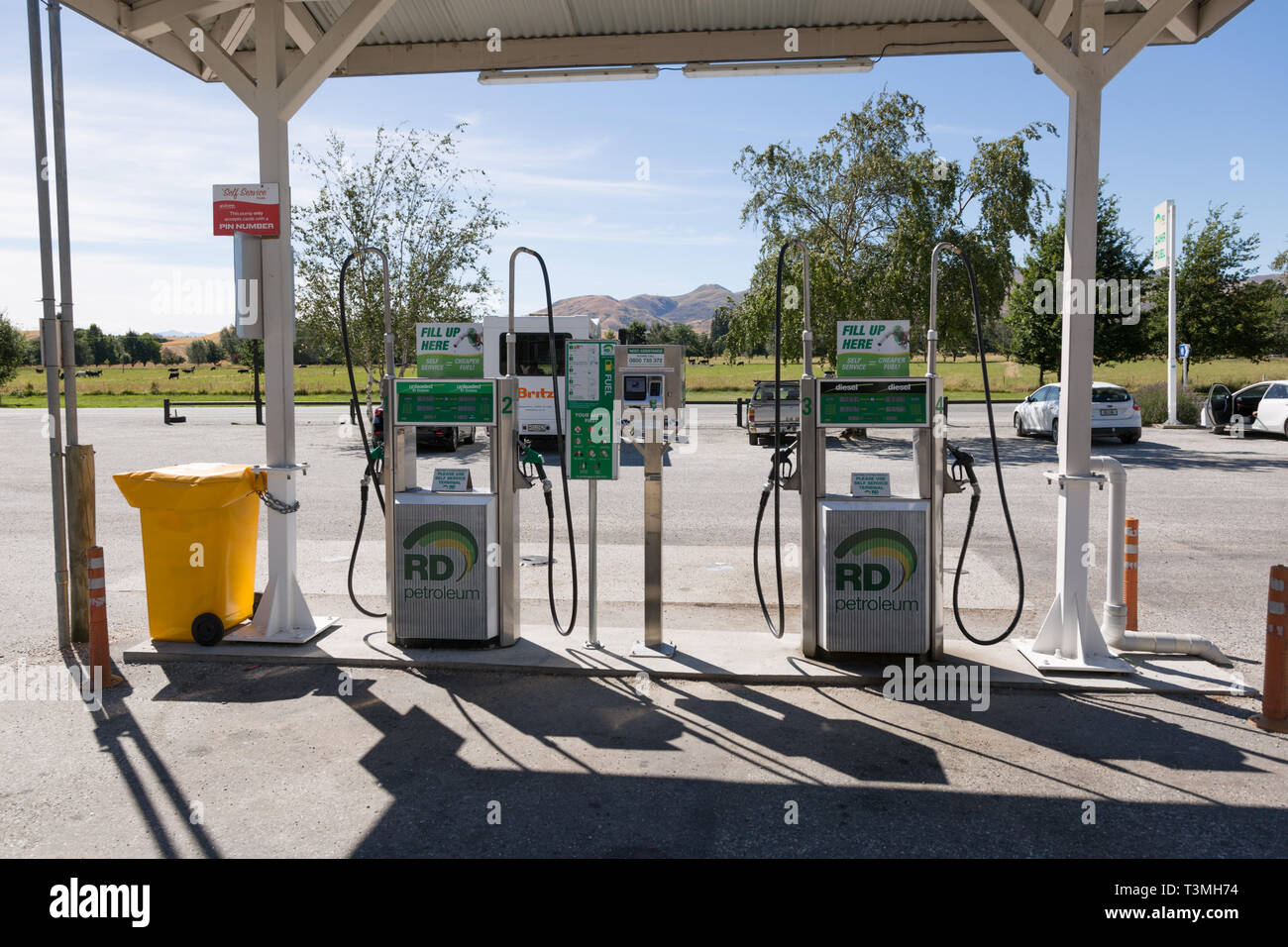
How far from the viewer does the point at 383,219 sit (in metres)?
23.2

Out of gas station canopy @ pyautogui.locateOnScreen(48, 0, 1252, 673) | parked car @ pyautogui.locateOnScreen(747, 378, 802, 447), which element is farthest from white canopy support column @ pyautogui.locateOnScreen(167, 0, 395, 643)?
parked car @ pyautogui.locateOnScreen(747, 378, 802, 447)

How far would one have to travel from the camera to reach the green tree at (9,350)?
161ft

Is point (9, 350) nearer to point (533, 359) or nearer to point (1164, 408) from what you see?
point (533, 359)

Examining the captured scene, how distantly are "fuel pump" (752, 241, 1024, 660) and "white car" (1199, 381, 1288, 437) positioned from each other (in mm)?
19410

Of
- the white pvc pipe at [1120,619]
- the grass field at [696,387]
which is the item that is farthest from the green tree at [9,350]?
the white pvc pipe at [1120,619]

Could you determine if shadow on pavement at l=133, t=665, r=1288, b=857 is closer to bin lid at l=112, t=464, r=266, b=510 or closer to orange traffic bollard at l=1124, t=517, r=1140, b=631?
bin lid at l=112, t=464, r=266, b=510

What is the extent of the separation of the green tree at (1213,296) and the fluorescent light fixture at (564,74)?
35.0 meters

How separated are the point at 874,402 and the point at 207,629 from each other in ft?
15.3

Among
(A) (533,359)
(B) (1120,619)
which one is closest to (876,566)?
(B) (1120,619)

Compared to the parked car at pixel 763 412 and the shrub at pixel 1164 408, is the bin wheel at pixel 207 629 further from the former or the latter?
the shrub at pixel 1164 408

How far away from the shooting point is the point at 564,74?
780cm

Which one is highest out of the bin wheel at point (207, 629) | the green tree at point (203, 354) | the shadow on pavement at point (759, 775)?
the green tree at point (203, 354)

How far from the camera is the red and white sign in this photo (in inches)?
250

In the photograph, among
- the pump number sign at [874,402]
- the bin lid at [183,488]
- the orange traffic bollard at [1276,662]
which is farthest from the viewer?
the bin lid at [183,488]
